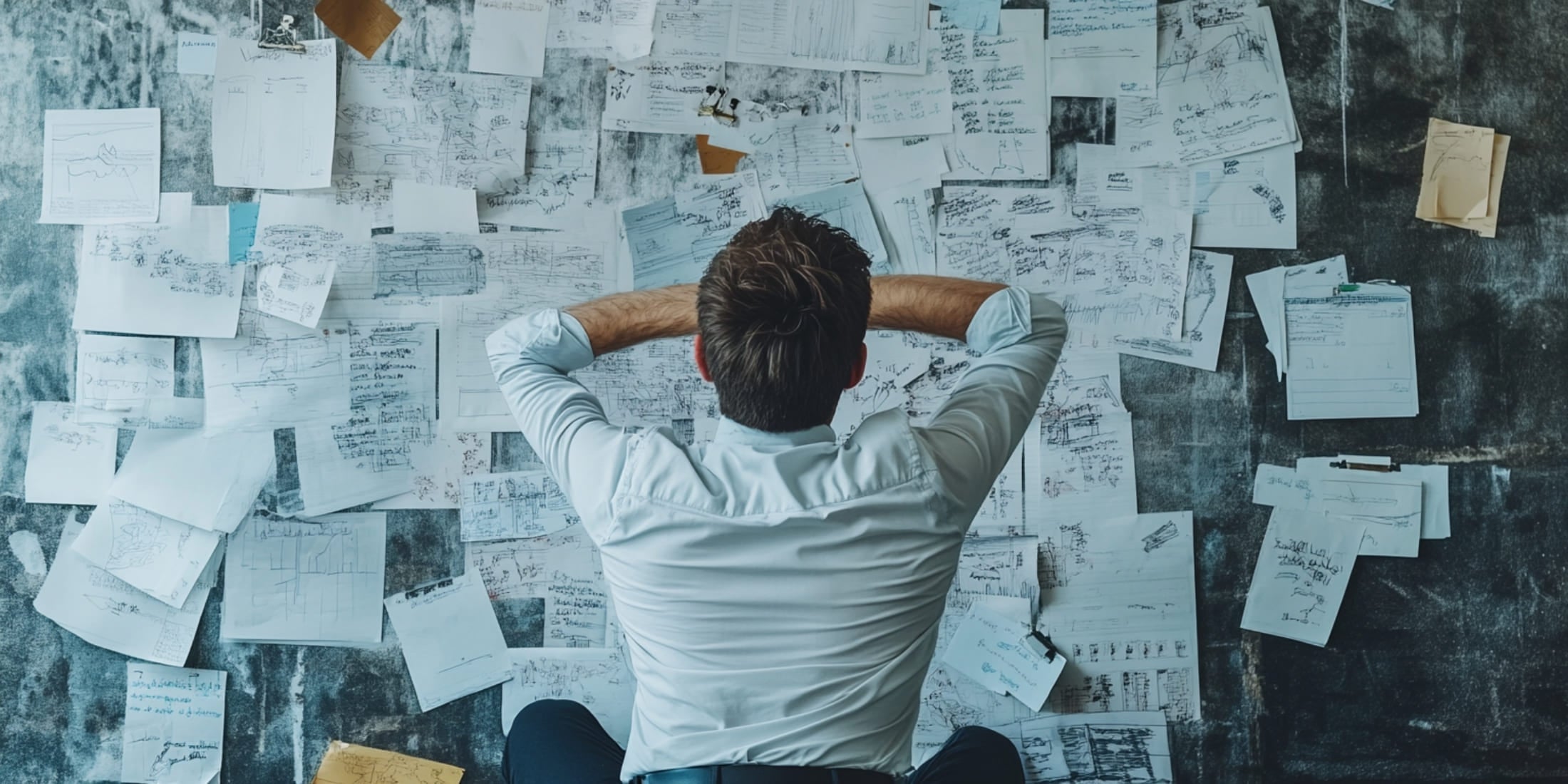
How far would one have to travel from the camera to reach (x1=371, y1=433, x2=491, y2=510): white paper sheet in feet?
6.93

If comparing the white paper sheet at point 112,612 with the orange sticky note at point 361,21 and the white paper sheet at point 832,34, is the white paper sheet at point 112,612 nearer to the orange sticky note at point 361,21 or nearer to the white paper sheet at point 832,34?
the orange sticky note at point 361,21

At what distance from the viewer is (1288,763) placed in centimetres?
213

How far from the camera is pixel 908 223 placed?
209 centimetres

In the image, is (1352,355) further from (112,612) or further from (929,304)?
(112,612)

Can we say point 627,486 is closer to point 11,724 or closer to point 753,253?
point 753,253

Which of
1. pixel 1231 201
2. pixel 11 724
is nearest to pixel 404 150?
pixel 11 724

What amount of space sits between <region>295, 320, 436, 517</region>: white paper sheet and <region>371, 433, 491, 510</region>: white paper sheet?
13mm

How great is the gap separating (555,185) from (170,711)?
54.4 inches

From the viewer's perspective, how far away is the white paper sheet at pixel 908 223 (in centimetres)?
209

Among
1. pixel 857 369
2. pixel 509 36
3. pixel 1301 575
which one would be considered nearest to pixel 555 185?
pixel 509 36

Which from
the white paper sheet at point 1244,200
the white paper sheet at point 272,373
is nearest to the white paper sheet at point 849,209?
the white paper sheet at point 1244,200

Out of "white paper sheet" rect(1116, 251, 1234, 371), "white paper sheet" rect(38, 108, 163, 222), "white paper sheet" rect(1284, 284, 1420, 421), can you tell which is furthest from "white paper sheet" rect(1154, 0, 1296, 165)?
"white paper sheet" rect(38, 108, 163, 222)

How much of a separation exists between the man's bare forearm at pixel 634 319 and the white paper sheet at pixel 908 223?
684mm

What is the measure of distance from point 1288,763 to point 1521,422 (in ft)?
2.87
